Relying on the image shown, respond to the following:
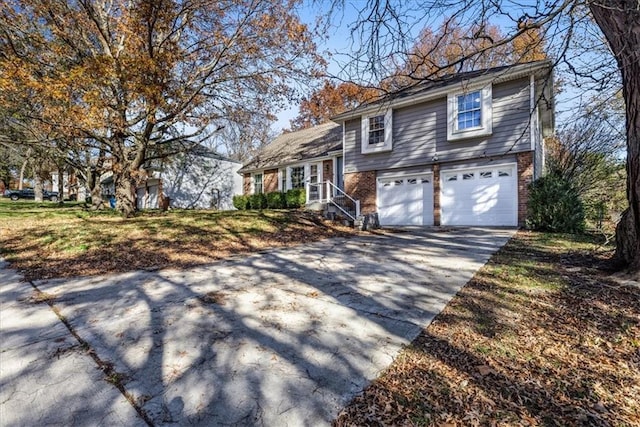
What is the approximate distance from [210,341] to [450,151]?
35.2 feet

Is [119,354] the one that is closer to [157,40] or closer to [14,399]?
[14,399]

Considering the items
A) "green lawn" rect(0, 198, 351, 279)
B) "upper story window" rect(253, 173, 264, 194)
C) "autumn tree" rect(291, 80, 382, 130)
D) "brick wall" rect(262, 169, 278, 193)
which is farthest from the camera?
"upper story window" rect(253, 173, 264, 194)

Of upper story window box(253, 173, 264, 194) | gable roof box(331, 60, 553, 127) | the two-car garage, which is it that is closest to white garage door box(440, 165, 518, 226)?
the two-car garage

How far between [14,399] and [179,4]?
1033cm

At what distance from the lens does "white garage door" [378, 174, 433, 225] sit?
12008 millimetres

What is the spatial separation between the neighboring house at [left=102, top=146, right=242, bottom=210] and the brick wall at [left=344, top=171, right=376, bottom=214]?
34.6 ft

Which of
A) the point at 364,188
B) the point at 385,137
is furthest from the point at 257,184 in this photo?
the point at 385,137

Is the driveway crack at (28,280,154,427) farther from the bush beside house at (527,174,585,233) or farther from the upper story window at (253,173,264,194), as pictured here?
the upper story window at (253,173,264,194)

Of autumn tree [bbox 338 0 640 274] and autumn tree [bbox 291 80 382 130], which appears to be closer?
autumn tree [bbox 338 0 640 274]

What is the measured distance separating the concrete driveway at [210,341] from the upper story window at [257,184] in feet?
48.5

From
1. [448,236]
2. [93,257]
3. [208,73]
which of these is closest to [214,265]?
[93,257]

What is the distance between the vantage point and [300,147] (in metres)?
18.2

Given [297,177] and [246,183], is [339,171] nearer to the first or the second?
[297,177]

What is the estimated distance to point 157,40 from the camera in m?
9.48
